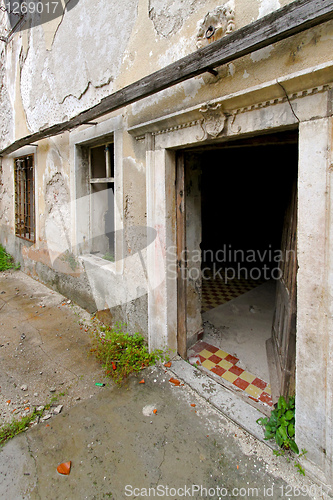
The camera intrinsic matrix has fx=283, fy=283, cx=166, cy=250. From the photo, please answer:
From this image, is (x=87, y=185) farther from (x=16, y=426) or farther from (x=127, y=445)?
(x=127, y=445)

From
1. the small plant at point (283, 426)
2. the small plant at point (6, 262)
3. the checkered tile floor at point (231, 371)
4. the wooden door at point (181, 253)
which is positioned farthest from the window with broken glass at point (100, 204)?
the small plant at point (6, 262)

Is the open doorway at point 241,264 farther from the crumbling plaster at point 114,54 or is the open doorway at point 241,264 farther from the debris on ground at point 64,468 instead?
the debris on ground at point 64,468

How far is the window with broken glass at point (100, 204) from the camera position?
170 inches

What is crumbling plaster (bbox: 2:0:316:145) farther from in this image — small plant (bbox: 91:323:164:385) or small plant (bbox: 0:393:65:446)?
small plant (bbox: 0:393:65:446)

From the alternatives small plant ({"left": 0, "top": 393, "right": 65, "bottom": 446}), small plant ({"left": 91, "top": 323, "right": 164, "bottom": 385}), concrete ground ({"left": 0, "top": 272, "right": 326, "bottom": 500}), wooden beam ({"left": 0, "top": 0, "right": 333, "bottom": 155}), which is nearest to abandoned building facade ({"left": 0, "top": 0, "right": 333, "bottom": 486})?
wooden beam ({"left": 0, "top": 0, "right": 333, "bottom": 155})

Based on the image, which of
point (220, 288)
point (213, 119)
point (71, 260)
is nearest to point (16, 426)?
point (71, 260)

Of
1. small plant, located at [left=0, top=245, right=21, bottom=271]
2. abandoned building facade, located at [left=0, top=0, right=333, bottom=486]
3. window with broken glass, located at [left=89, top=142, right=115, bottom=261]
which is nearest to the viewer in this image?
abandoned building facade, located at [left=0, top=0, right=333, bottom=486]

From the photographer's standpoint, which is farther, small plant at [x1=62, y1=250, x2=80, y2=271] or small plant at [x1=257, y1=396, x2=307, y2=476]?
small plant at [x1=62, y1=250, x2=80, y2=271]

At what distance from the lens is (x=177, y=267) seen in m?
2.98

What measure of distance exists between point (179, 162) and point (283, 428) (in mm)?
2441

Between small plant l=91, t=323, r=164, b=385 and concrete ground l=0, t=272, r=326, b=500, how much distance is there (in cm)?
9

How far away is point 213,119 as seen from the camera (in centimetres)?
223

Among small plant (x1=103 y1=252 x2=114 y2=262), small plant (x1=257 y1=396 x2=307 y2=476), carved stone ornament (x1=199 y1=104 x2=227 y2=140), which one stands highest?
carved stone ornament (x1=199 y1=104 x2=227 y2=140)

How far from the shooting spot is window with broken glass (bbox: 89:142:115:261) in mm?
4309
